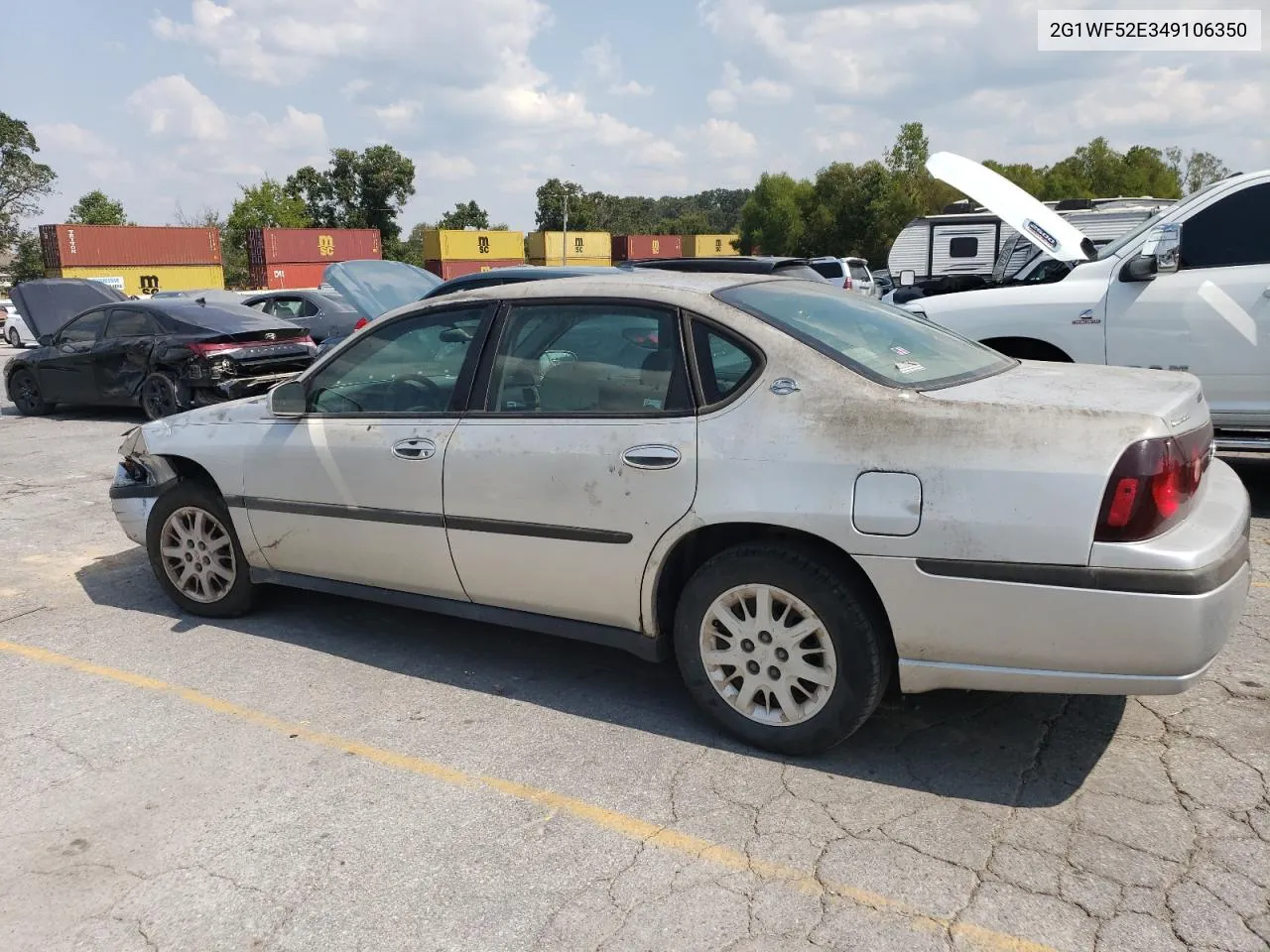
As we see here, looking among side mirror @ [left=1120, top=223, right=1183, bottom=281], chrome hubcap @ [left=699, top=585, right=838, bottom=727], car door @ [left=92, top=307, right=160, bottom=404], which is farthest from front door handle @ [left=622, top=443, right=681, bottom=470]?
car door @ [left=92, top=307, right=160, bottom=404]

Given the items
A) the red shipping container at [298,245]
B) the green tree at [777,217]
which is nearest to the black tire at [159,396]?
the red shipping container at [298,245]

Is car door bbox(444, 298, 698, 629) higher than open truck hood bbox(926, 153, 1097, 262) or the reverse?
the reverse

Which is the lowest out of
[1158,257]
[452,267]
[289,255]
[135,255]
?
[1158,257]

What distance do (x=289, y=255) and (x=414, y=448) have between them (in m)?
47.2

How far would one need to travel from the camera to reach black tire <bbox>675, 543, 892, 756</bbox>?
3.19m

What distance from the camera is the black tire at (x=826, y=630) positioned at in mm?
3186

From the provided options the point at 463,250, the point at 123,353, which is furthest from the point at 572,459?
the point at 463,250

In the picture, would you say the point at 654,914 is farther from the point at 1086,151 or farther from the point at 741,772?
the point at 1086,151

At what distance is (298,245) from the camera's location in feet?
157

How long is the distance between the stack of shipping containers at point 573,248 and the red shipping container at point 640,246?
2.36 feet

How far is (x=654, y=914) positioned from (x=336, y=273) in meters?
11.9

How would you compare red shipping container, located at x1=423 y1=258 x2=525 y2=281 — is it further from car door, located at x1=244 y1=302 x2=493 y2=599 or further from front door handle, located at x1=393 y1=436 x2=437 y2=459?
front door handle, located at x1=393 y1=436 x2=437 y2=459

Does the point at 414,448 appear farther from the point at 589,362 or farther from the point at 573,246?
the point at 573,246

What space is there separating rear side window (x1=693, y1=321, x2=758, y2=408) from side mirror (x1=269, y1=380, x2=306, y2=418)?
1923mm
